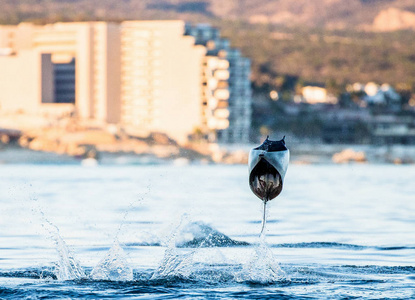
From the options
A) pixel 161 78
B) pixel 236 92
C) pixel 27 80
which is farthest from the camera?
pixel 27 80

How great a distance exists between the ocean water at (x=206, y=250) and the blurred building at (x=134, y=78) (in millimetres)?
122877

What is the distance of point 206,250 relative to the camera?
67.3 feet

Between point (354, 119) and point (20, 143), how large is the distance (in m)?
52.8

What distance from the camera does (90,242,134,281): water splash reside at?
1614 cm

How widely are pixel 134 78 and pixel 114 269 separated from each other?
165 meters

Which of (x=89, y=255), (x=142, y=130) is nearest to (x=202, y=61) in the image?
(x=142, y=130)

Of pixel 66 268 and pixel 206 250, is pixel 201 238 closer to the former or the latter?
pixel 206 250

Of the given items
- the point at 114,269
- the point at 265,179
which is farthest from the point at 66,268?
the point at 265,179

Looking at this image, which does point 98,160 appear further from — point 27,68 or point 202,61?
point 27,68

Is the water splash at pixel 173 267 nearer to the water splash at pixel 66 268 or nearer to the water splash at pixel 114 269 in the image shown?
the water splash at pixel 114 269

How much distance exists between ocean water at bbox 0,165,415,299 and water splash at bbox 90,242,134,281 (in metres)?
0.01

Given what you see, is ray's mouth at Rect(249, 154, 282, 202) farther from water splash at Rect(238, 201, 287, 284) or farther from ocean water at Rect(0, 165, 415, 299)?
ocean water at Rect(0, 165, 415, 299)

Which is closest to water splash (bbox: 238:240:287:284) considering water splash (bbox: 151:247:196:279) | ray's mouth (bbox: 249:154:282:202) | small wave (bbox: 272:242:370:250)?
water splash (bbox: 151:247:196:279)

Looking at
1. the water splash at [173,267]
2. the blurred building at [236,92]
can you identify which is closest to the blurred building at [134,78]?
the blurred building at [236,92]
